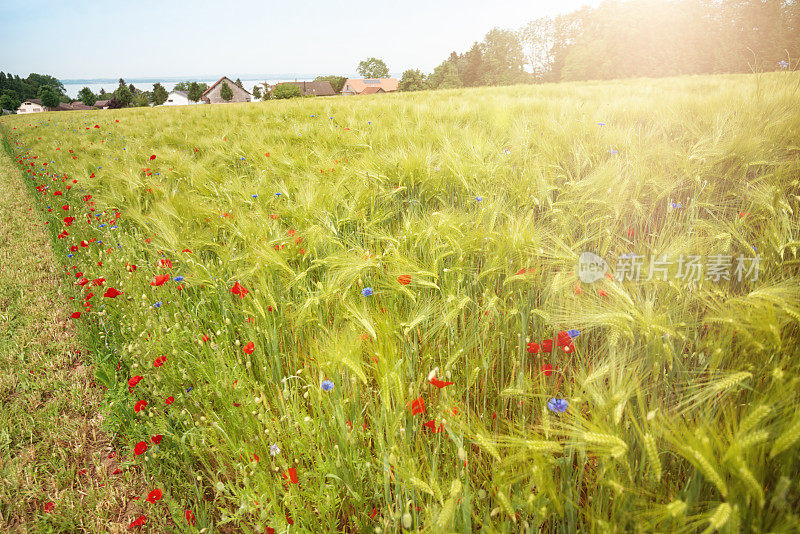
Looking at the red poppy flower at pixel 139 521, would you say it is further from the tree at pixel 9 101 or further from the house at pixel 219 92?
the tree at pixel 9 101

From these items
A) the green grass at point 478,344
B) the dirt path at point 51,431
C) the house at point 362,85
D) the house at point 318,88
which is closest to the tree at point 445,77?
the house at point 362,85

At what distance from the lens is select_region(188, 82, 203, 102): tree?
2318 inches

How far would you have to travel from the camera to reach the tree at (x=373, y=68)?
7944 centimetres

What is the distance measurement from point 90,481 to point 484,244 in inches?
71.3

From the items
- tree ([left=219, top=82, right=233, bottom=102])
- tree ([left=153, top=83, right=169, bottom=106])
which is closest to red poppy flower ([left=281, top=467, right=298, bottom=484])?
tree ([left=219, top=82, right=233, bottom=102])

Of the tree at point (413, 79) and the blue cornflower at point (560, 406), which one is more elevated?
the tree at point (413, 79)

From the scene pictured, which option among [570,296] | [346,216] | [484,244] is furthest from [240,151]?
[570,296]

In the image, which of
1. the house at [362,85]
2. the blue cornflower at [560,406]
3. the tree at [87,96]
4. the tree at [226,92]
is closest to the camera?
the blue cornflower at [560,406]

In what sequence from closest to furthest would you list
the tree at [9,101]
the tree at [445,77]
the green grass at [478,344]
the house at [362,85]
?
1. the green grass at [478,344]
2. the tree at [445,77]
3. the tree at [9,101]
4. the house at [362,85]

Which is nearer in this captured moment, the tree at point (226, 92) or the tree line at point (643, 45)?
the tree line at point (643, 45)

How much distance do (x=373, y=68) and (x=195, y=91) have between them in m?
37.2

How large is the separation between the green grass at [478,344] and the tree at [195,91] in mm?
69882

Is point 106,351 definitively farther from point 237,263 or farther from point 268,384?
point 268,384

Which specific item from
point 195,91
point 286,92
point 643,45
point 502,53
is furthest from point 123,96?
point 643,45
